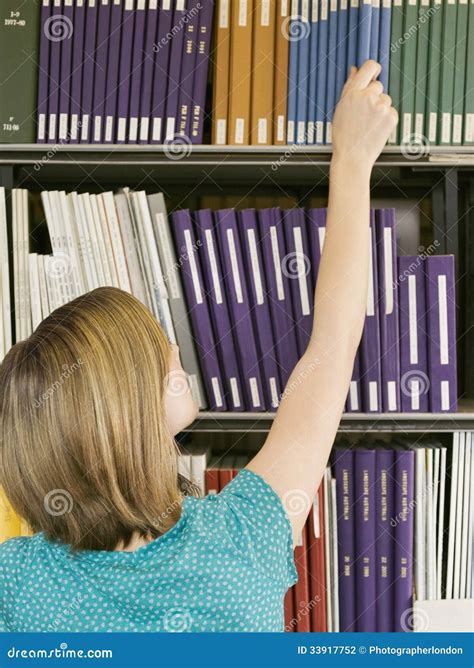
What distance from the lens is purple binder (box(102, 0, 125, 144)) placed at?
136 centimetres

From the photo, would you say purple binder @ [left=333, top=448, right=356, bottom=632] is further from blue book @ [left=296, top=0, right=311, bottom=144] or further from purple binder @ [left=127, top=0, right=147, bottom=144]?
purple binder @ [left=127, top=0, right=147, bottom=144]

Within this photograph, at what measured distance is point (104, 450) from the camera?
92cm

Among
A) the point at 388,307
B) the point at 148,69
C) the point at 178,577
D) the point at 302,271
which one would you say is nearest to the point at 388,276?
the point at 388,307

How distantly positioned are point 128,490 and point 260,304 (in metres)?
0.51

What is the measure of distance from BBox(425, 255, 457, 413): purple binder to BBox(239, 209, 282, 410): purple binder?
0.29 meters

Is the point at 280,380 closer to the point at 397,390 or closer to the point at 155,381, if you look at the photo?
the point at 397,390

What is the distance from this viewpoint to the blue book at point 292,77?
1.34m

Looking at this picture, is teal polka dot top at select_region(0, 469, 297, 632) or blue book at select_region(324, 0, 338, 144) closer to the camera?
teal polka dot top at select_region(0, 469, 297, 632)

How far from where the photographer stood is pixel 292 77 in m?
1.34

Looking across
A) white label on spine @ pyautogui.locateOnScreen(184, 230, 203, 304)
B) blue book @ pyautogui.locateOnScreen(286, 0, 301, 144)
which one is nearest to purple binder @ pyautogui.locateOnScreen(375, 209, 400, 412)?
blue book @ pyautogui.locateOnScreen(286, 0, 301, 144)

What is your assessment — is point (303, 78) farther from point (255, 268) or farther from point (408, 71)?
point (255, 268)

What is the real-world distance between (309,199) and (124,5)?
1.87 feet

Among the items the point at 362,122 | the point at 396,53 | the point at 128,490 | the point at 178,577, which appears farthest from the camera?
the point at 396,53

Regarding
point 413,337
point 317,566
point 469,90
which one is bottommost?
point 317,566
